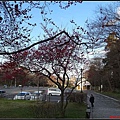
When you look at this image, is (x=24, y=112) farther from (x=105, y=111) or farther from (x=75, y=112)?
(x=105, y=111)

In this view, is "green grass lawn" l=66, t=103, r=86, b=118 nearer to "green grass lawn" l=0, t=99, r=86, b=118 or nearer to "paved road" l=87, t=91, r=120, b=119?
"green grass lawn" l=0, t=99, r=86, b=118

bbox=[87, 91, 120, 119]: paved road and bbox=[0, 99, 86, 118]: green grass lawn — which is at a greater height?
bbox=[0, 99, 86, 118]: green grass lawn

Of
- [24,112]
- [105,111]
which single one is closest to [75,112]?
[24,112]

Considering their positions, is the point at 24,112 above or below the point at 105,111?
above

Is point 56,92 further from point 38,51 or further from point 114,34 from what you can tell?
point 38,51

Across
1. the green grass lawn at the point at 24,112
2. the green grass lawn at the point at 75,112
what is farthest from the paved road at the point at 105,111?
the green grass lawn at the point at 24,112

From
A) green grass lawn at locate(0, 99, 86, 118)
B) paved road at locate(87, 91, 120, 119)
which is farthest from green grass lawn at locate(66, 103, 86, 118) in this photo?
paved road at locate(87, 91, 120, 119)

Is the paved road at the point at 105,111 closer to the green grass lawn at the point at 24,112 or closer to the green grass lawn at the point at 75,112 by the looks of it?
the green grass lawn at the point at 75,112

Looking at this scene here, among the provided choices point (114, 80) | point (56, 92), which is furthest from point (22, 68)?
point (114, 80)

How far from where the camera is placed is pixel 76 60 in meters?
17.8

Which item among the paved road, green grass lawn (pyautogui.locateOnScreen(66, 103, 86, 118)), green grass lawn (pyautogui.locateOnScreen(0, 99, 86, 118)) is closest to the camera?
green grass lawn (pyautogui.locateOnScreen(0, 99, 86, 118))

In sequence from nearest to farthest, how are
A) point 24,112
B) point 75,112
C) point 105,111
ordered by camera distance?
point 24,112 → point 75,112 → point 105,111

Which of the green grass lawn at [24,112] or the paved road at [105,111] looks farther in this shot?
the paved road at [105,111]

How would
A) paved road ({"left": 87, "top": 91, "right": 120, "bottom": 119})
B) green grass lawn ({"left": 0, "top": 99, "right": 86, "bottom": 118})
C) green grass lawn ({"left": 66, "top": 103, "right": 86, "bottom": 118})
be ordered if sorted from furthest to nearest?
paved road ({"left": 87, "top": 91, "right": 120, "bottom": 119})
green grass lawn ({"left": 66, "top": 103, "right": 86, "bottom": 118})
green grass lawn ({"left": 0, "top": 99, "right": 86, "bottom": 118})
